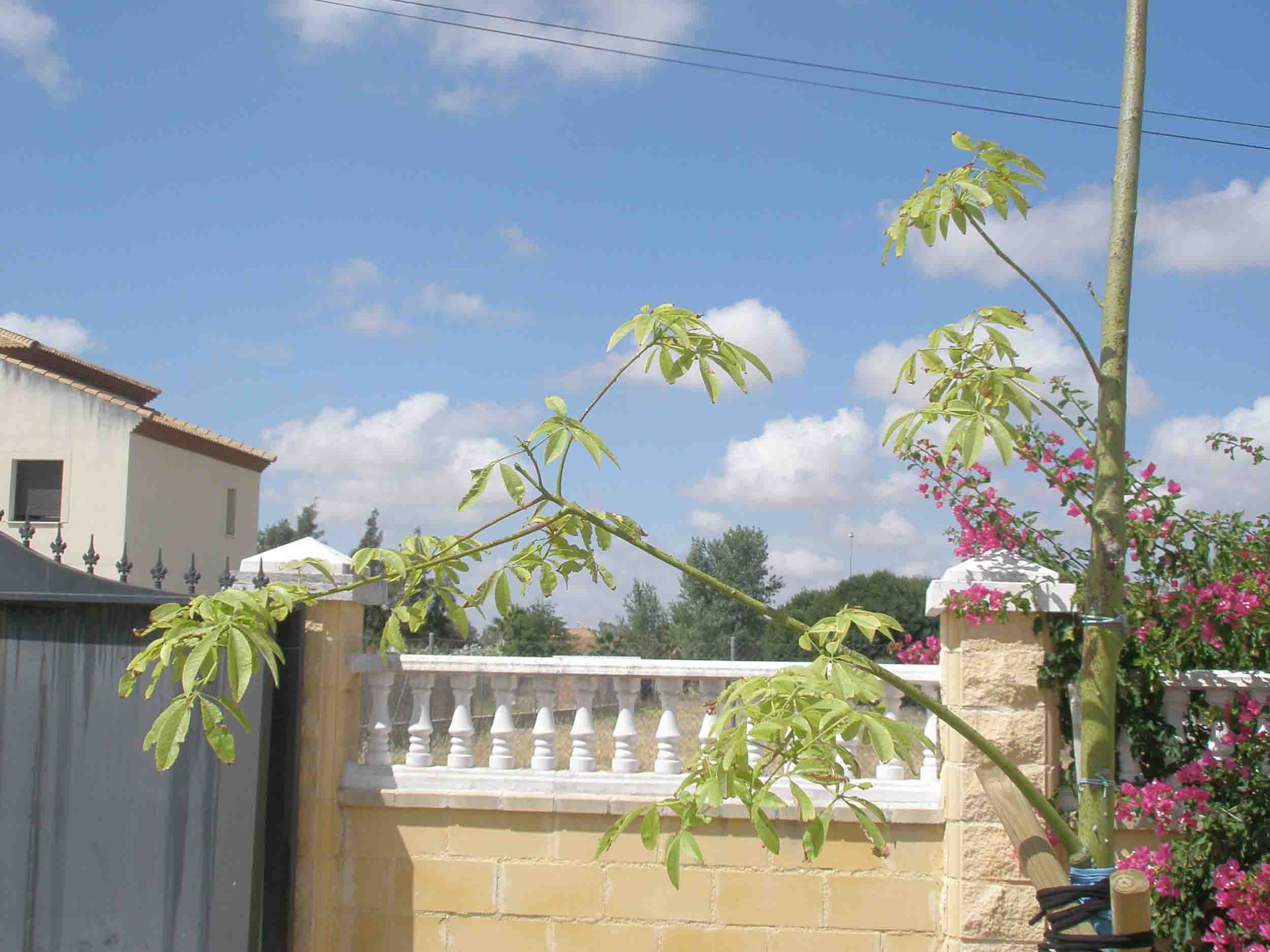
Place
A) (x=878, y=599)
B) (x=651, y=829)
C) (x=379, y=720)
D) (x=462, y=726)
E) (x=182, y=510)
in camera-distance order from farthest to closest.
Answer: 1. (x=878, y=599)
2. (x=182, y=510)
3. (x=379, y=720)
4. (x=462, y=726)
5. (x=651, y=829)

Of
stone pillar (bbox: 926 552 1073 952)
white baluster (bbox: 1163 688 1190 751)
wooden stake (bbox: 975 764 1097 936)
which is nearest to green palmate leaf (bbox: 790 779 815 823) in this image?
wooden stake (bbox: 975 764 1097 936)

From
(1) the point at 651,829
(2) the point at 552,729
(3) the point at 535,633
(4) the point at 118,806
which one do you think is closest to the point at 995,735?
(2) the point at 552,729

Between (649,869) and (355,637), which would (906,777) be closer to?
(649,869)

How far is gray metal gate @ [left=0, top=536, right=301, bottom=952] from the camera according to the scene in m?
4.44

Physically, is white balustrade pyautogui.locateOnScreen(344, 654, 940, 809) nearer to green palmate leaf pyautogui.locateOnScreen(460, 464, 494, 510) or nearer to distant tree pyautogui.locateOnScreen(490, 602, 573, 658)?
green palmate leaf pyautogui.locateOnScreen(460, 464, 494, 510)

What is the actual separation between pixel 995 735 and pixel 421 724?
7.62 feet

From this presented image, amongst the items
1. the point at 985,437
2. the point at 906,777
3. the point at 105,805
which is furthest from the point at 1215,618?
the point at 105,805

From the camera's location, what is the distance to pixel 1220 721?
3994 millimetres

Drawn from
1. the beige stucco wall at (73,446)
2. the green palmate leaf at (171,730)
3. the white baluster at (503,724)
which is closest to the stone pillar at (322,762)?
the white baluster at (503,724)

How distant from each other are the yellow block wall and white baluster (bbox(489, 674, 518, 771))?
225mm

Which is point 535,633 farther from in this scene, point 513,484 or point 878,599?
point 513,484

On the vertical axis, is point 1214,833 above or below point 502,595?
below

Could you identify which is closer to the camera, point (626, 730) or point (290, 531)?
point (626, 730)

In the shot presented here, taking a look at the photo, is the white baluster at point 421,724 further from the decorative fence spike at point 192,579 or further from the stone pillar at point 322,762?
the decorative fence spike at point 192,579
